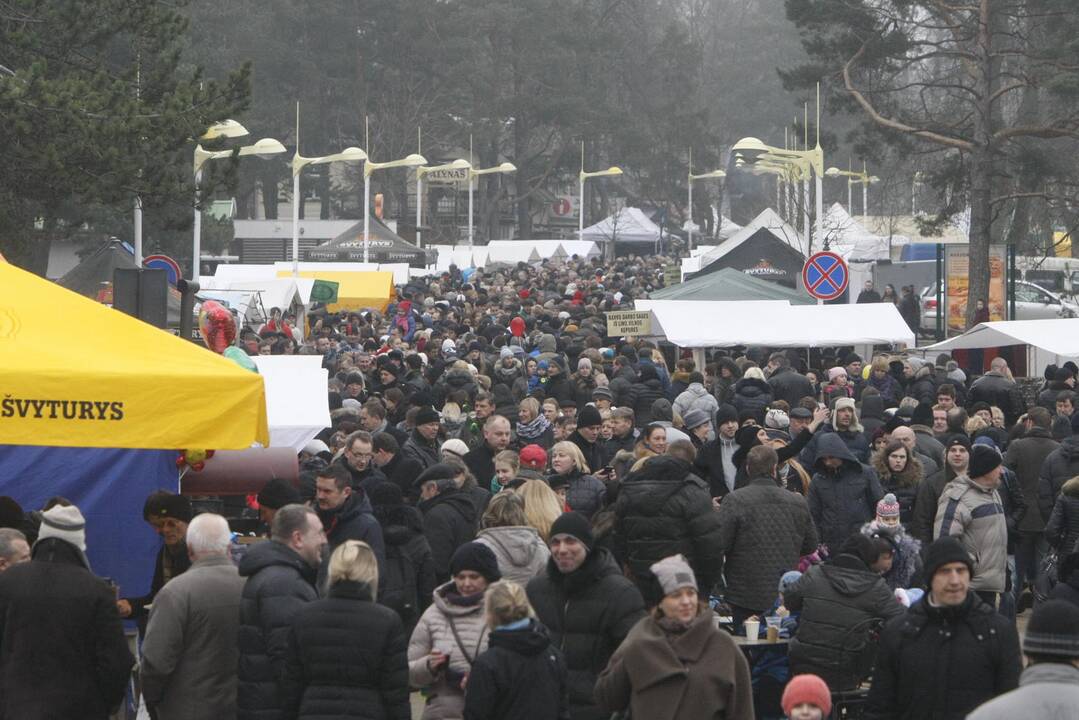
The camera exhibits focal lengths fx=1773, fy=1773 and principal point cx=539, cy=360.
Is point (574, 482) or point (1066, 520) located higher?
point (574, 482)

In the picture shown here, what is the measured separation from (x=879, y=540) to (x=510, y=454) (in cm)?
275

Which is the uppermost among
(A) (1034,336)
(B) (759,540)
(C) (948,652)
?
(A) (1034,336)

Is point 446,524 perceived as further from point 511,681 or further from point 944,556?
point 944,556

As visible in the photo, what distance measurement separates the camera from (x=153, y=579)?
8.10 m

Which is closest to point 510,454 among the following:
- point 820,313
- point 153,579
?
point 153,579

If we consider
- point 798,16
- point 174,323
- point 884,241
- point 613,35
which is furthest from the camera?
point 613,35

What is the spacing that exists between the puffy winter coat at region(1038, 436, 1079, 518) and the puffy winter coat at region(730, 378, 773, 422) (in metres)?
3.39

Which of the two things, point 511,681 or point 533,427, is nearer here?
point 511,681

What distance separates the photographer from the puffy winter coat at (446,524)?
29.4 ft

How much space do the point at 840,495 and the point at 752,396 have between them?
4.76m

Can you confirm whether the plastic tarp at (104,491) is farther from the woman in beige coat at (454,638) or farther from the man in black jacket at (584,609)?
the man in black jacket at (584,609)

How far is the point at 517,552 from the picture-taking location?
24.7 ft

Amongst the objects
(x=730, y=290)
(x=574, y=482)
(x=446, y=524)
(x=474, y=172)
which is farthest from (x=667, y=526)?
(x=474, y=172)

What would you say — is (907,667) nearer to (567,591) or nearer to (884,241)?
(567,591)
